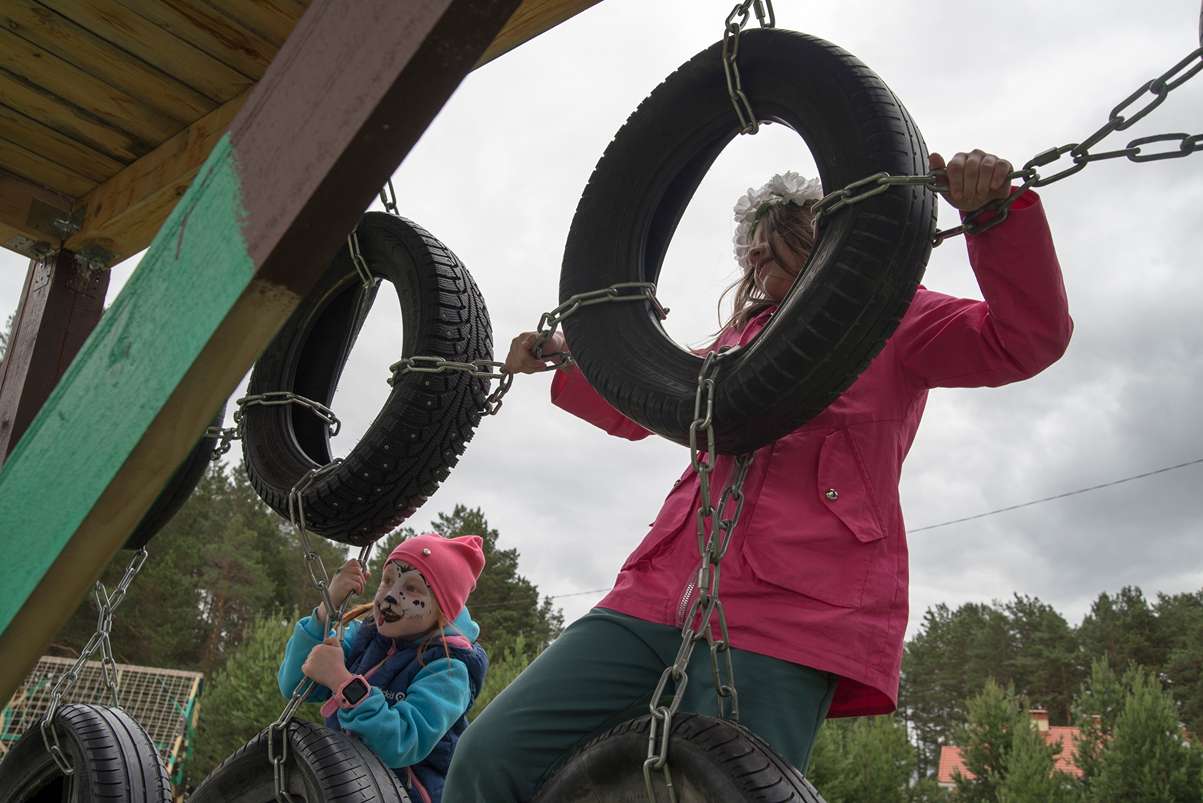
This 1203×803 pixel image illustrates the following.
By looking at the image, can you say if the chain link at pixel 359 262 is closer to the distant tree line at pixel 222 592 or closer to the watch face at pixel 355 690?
the watch face at pixel 355 690

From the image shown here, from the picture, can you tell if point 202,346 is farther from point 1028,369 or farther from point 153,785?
point 153,785

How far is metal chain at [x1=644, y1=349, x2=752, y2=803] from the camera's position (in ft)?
3.75

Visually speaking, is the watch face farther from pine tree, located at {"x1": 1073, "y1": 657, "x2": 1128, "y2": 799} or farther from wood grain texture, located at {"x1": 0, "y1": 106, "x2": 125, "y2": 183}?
pine tree, located at {"x1": 1073, "y1": 657, "x2": 1128, "y2": 799}

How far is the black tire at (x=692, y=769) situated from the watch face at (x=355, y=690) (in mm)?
973

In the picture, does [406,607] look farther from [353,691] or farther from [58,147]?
[58,147]

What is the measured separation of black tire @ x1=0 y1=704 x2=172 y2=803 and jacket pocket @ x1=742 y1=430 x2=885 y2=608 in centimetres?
165

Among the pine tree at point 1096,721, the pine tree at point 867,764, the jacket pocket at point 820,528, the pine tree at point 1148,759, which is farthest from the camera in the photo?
the pine tree at point 1096,721

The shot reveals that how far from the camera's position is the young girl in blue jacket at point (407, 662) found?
2.13 meters

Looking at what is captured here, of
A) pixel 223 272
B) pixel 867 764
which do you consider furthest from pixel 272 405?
pixel 867 764

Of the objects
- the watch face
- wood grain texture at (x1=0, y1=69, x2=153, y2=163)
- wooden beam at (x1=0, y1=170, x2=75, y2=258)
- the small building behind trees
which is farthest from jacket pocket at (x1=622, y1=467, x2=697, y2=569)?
the small building behind trees

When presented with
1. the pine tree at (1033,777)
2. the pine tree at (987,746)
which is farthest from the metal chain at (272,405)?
the pine tree at (987,746)

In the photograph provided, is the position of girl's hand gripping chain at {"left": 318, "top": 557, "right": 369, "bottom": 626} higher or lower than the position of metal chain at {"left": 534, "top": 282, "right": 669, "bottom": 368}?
lower

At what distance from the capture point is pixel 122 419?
1.06 m

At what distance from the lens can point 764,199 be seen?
1.78 metres
